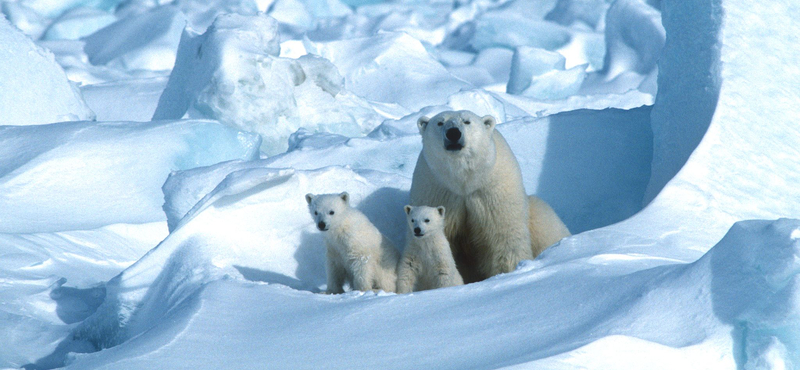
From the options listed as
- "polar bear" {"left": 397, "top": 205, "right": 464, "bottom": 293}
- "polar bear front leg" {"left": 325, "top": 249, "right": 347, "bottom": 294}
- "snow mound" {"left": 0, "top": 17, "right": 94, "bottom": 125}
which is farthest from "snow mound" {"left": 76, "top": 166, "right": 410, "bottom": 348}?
"snow mound" {"left": 0, "top": 17, "right": 94, "bottom": 125}

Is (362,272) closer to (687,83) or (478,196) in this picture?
(478,196)

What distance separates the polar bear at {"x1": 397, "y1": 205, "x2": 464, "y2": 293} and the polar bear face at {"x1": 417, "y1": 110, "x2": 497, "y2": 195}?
178mm

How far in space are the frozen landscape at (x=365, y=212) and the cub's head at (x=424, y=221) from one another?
1.34 ft

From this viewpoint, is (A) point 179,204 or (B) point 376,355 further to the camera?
(A) point 179,204

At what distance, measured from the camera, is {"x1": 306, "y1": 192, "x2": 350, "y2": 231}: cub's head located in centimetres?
305

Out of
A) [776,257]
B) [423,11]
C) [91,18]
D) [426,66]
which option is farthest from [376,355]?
[423,11]

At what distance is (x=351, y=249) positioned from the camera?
3.18 m

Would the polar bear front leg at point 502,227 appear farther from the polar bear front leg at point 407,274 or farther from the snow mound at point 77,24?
the snow mound at point 77,24

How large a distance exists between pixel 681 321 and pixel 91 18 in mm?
10265

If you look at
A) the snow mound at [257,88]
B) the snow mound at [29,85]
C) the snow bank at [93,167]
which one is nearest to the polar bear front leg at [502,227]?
the snow bank at [93,167]

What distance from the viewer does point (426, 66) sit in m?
8.68

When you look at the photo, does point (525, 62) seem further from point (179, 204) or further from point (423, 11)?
point (179, 204)

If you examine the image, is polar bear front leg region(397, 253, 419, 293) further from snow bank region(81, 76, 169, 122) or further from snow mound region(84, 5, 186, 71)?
snow mound region(84, 5, 186, 71)

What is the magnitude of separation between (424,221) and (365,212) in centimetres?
74
